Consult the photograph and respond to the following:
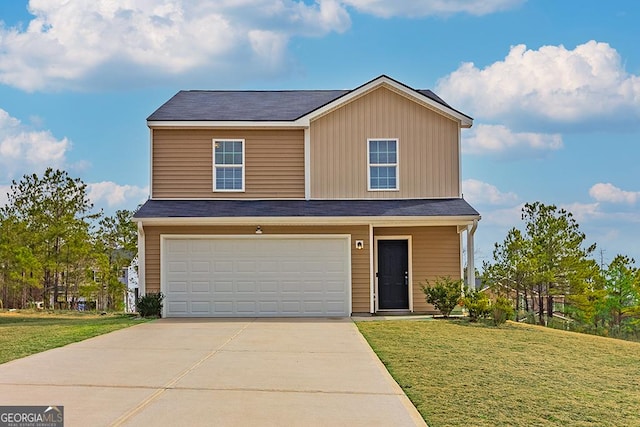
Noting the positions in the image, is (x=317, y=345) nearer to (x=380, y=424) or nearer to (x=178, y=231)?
(x=380, y=424)

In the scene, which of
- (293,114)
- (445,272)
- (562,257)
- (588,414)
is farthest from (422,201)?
(588,414)

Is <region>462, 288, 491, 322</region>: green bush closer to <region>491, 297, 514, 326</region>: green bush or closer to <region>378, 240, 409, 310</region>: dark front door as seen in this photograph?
<region>491, 297, 514, 326</region>: green bush

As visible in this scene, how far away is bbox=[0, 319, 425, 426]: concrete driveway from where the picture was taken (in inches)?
285

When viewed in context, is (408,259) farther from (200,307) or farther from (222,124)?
(222,124)

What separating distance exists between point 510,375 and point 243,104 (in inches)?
551

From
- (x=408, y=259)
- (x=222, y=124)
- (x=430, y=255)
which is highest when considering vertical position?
(x=222, y=124)

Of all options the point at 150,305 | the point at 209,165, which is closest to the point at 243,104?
the point at 209,165

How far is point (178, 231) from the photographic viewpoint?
61.9ft

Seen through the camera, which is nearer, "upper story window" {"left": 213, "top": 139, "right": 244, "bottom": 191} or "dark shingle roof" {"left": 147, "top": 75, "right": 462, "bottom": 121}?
"upper story window" {"left": 213, "top": 139, "right": 244, "bottom": 191}

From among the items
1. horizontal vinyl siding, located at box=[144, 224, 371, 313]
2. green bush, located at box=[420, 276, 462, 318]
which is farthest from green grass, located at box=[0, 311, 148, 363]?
green bush, located at box=[420, 276, 462, 318]

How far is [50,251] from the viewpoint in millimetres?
27188

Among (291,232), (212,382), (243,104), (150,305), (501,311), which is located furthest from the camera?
(243,104)

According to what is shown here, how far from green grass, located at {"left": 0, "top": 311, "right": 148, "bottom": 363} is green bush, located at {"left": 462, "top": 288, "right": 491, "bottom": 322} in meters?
8.12

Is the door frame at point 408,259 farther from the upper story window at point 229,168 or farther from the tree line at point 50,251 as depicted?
the tree line at point 50,251
